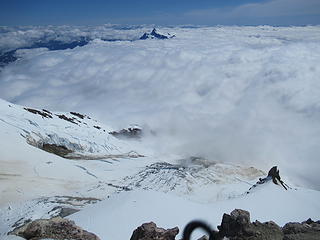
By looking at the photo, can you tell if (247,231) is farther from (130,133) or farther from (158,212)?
(130,133)

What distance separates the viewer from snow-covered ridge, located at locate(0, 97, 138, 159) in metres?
67.8

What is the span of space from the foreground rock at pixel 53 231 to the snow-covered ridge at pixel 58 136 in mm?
47623

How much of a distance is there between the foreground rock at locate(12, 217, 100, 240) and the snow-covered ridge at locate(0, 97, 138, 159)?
47623 millimetres

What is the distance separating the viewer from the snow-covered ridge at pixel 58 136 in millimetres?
67750

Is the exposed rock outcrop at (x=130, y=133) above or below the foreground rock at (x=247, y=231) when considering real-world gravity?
above

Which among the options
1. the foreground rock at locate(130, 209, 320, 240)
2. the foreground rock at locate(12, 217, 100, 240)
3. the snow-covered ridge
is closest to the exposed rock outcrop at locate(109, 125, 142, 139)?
the snow-covered ridge

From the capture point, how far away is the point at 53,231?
19172mm

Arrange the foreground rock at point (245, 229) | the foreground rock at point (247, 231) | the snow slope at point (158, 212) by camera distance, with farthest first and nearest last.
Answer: the snow slope at point (158, 212) → the foreground rock at point (245, 229) → the foreground rock at point (247, 231)

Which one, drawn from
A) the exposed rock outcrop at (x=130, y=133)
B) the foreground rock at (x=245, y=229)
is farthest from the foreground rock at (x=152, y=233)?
the exposed rock outcrop at (x=130, y=133)

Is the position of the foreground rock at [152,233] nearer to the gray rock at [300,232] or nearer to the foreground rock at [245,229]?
the foreground rock at [245,229]

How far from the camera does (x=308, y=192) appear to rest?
53031mm

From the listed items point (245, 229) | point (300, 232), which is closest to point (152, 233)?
point (245, 229)

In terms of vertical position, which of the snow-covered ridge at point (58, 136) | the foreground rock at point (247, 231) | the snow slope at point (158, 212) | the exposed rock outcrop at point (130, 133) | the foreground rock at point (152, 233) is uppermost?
the exposed rock outcrop at point (130, 133)

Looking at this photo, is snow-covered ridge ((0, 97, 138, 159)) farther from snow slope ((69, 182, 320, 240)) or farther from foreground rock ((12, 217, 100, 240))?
foreground rock ((12, 217, 100, 240))
